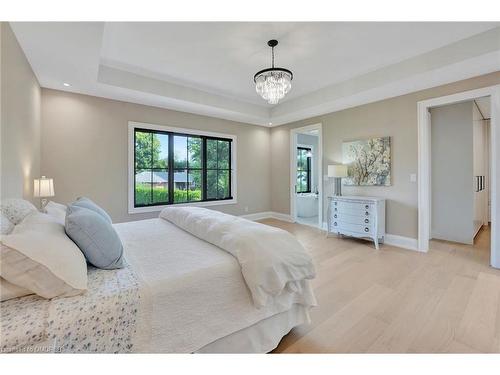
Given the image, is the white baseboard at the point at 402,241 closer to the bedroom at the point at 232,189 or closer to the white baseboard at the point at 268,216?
the bedroom at the point at 232,189

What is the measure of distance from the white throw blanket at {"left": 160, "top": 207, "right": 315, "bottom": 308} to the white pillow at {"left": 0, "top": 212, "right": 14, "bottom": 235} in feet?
3.73

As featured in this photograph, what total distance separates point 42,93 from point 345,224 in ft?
17.0

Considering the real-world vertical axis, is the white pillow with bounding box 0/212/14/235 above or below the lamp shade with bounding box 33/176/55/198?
below

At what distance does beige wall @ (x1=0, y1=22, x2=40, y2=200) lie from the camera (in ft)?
6.13

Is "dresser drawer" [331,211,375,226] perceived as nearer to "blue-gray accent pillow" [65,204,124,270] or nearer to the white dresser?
the white dresser

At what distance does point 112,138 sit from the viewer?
3908 millimetres

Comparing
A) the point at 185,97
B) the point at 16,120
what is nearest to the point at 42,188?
the point at 16,120

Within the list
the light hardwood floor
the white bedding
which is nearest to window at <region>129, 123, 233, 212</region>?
the light hardwood floor

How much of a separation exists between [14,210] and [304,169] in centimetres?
730

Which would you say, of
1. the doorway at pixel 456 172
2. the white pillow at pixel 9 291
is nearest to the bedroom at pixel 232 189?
the white pillow at pixel 9 291
